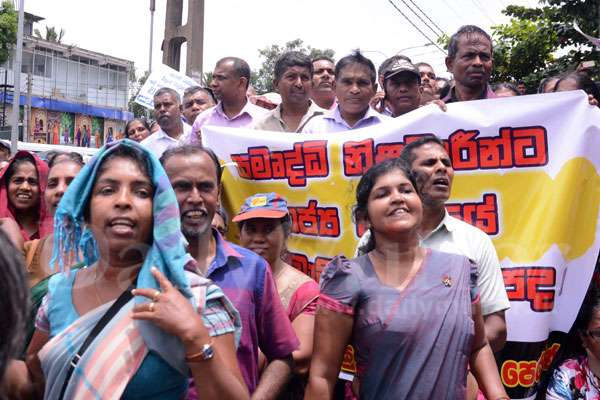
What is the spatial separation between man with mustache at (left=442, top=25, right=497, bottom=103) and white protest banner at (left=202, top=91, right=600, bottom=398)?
614 mm

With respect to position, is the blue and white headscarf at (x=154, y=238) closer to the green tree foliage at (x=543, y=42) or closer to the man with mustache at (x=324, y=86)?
the man with mustache at (x=324, y=86)

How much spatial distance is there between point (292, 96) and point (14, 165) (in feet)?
6.56

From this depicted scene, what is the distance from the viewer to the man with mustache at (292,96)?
4695 millimetres

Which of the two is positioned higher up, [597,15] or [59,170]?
[597,15]

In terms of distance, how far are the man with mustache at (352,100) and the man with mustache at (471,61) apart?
541 mm

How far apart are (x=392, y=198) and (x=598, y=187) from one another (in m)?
1.48

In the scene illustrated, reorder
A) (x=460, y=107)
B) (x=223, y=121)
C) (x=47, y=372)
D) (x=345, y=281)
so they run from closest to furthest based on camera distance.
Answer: (x=47, y=372), (x=345, y=281), (x=460, y=107), (x=223, y=121)

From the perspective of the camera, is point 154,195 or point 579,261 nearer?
point 154,195

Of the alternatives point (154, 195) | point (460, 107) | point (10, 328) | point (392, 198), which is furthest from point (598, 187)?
point (10, 328)

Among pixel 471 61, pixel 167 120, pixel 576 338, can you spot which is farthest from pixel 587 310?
pixel 167 120

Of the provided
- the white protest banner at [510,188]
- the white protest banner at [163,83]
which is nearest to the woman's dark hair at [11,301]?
the white protest banner at [510,188]

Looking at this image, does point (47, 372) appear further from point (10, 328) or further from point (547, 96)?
point (547, 96)

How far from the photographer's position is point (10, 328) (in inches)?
42.0

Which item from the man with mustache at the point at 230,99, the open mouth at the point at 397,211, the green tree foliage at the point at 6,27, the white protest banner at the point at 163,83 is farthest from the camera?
the green tree foliage at the point at 6,27
